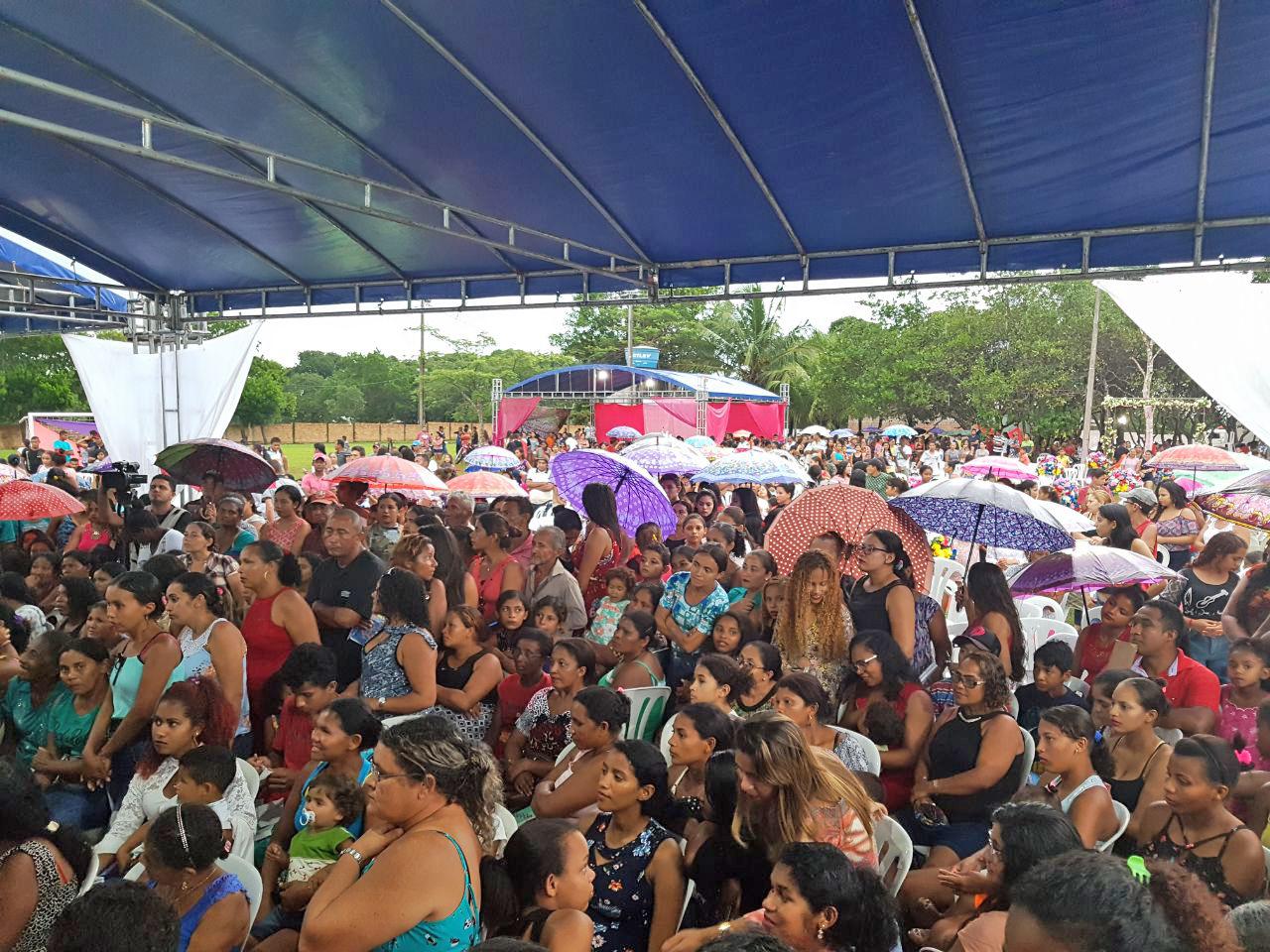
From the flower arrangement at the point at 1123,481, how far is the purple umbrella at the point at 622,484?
217 inches

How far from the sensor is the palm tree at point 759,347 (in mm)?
44812

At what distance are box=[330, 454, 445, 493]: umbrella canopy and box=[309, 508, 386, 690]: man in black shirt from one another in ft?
7.68

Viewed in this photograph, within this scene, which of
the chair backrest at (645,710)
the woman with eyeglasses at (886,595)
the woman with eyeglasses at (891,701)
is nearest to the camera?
the woman with eyeglasses at (891,701)

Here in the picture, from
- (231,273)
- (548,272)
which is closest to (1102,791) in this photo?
(548,272)

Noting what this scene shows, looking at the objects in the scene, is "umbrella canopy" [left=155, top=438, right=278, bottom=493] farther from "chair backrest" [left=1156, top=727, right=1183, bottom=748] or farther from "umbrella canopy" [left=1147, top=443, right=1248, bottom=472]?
"umbrella canopy" [left=1147, top=443, right=1248, bottom=472]

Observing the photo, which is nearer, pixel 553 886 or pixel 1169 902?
pixel 1169 902

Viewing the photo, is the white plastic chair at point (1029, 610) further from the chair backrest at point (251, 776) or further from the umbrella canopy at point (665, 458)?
the chair backrest at point (251, 776)

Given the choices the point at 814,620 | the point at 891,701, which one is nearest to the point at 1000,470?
the point at 814,620

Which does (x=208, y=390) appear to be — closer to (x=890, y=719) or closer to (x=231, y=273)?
(x=231, y=273)

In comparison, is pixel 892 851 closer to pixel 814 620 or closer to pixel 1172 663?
pixel 814 620

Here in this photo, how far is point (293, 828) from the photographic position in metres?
3.28

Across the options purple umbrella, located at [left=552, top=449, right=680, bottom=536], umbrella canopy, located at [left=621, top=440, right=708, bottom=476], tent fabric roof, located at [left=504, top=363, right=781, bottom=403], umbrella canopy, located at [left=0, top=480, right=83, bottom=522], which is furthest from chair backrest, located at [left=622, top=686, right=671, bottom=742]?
tent fabric roof, located at [left=504, top=363, right=781, bottom=403]

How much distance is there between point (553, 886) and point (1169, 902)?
4.51 feet

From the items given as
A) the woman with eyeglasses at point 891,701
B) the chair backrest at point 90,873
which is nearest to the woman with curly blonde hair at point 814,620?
the woman with eyeglasses at point 891,701
